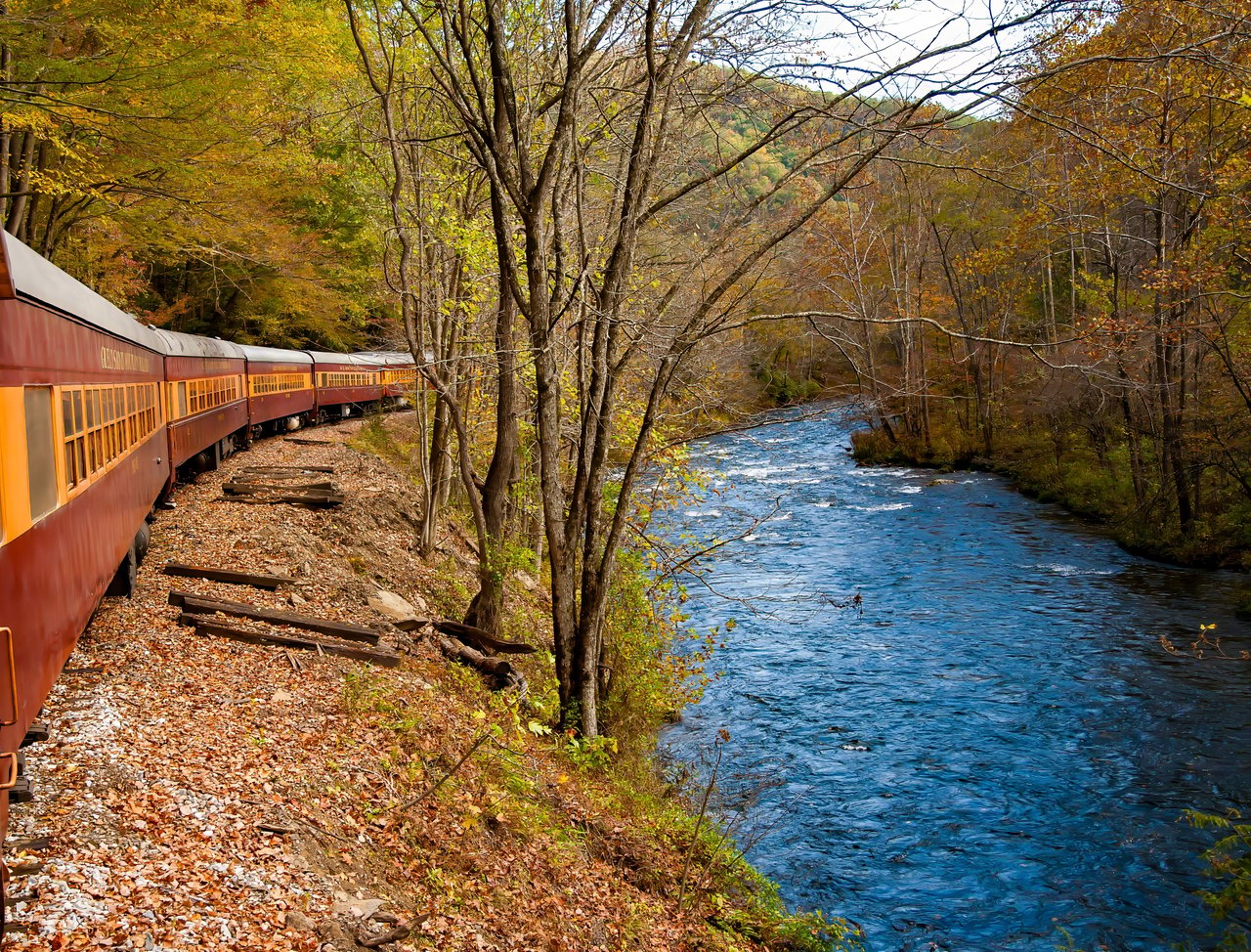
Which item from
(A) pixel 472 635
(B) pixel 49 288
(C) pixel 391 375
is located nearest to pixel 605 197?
(A) pixel 472 635

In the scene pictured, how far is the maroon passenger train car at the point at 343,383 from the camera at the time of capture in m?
29.6

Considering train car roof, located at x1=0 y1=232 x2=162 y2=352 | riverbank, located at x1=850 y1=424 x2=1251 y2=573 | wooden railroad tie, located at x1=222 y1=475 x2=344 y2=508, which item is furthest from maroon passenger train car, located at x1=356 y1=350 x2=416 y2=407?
train car roof, located at x1=0 y1=232 x2=162 y2=352

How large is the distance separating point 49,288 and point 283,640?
3.70 metres

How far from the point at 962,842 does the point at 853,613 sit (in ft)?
24.4

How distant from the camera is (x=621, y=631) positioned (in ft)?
38.8

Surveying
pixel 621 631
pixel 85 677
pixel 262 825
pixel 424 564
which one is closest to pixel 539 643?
pixel 621 631

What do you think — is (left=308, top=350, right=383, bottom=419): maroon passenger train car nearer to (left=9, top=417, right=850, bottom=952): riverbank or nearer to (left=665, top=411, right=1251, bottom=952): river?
(left=665, top=411, right=1251, bottom=952): river

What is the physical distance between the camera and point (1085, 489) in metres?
23.5

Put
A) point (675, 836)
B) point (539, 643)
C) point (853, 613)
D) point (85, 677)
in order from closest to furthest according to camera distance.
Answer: point (85, 677)
point (675, 836)
point (539, 643)
point (853, 613)

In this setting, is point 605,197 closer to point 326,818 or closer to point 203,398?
point 203,398

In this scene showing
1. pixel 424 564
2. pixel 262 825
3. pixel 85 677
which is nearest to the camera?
pixel 262 825

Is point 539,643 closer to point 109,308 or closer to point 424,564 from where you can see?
point 424,564

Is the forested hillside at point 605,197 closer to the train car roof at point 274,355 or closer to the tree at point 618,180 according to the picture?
the tree at point 618,180

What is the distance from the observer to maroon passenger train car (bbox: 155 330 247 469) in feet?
44.5
